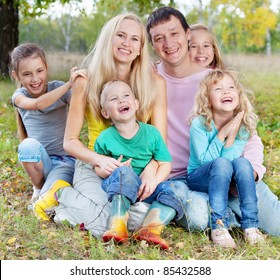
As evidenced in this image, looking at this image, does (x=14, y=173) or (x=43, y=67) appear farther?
(x=14, y=173)

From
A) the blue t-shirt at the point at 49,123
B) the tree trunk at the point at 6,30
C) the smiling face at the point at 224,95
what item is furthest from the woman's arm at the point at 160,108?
the tree trunk at the point at 6,30

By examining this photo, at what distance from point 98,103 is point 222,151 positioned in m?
0.95

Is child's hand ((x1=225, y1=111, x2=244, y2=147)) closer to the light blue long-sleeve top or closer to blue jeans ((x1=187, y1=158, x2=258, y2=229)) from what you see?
the light blue long-sleeve top

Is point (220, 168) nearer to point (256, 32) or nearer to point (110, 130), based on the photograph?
point (110, 130)

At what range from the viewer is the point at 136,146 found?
364 cm

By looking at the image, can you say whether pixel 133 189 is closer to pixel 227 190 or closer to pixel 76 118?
pixel 227 190

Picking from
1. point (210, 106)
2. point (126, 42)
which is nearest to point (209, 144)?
point (210, 106)

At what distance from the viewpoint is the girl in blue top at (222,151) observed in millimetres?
3393

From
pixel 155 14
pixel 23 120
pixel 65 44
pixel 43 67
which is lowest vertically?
pixel 65 44

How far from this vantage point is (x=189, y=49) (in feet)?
14.5

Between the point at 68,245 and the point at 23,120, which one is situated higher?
the point at 23,120

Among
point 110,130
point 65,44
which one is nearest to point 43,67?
point 110,130

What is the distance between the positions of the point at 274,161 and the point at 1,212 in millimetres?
2981

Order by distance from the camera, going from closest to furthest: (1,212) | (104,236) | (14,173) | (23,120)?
(104,236), (1,212), (23,120), (14,173)
